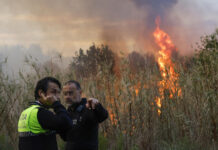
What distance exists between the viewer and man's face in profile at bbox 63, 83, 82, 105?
143 inches

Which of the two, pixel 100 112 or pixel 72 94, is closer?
pixel 100 112

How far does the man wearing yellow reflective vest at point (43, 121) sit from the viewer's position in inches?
107

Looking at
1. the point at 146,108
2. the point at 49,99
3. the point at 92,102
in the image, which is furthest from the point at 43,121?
the point at 146,108

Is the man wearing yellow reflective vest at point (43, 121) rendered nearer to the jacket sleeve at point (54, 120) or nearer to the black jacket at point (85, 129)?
the jacket sleeve at point (54, 120)

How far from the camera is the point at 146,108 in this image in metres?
5.29

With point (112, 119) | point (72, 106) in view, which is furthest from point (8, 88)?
point (72, 106)

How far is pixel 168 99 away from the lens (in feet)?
17.8

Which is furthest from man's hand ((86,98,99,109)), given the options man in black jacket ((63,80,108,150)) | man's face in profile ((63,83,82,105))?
man's face in profile ((63,83,82,105))

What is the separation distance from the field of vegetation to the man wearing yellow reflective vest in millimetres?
2274

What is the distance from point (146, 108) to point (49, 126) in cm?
284

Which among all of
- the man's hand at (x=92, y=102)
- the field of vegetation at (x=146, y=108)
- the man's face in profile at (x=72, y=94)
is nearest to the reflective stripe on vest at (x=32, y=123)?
the man's hand at (x=92, y=102)

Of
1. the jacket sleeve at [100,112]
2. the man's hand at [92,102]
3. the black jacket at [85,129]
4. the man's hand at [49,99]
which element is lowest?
the black jacket at [85,129]

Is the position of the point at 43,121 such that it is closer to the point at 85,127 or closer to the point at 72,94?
the point at 85,127

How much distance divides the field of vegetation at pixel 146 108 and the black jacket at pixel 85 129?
158cm
